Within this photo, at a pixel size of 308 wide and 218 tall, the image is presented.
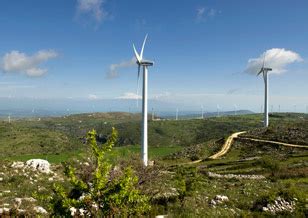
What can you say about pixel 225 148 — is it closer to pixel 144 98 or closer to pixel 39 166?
pixel 144 98

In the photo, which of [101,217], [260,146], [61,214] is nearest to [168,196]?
[101,217]

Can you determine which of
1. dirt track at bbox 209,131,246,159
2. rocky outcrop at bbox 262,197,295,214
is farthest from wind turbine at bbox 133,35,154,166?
rocky outcrop at bbox 262,197,295,214

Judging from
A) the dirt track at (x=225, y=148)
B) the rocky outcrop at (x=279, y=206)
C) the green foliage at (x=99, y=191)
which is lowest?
the dirt track at (x=225, y=148)

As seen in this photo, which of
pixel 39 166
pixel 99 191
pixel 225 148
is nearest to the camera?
pixel 99 191

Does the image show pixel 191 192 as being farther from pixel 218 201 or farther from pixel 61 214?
pixel 61 214

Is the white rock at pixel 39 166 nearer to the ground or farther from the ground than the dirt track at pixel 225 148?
farther from the ground

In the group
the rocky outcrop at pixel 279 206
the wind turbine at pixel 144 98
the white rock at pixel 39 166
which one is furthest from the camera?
the wind turbine at pixel 144 98

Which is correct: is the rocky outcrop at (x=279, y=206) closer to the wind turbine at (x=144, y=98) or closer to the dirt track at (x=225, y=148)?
the wind turbine at (x=144, y=98)

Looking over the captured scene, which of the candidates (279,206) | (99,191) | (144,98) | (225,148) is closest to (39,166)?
(279,206)

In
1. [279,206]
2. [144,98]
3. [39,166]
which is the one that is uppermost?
[144,98]

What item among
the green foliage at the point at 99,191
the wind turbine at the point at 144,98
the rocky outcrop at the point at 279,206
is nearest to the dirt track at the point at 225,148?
the wind turbine at the point at 144,98

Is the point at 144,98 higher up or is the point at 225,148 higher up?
the point at 144,98
